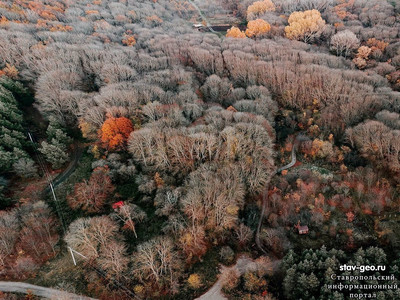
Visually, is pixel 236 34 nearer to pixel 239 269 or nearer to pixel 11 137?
pixel 11 137

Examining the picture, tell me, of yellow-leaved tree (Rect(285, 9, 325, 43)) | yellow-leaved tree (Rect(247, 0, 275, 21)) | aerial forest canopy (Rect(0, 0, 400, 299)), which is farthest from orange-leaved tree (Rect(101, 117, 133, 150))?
yellow-leaved tree (Rect(247, 0, 275, 21))

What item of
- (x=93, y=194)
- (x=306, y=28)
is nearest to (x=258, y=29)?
(x=306, y=28)

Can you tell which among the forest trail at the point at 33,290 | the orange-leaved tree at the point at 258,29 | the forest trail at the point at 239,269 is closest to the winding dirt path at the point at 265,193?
the forest trail at the point at 239,269

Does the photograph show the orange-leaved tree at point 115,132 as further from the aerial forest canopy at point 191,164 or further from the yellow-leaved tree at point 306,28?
the yellow-leaved tree at point 306,28

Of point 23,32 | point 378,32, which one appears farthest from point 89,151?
point 378,32

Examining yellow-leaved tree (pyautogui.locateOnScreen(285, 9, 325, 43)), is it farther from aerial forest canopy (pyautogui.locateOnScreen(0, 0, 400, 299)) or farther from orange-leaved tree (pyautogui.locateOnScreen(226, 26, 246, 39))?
aerial forest canopy (pyautogui.locateOnScreen(0, 0, 400, 299))

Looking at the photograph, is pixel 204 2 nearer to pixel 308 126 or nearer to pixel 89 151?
pixel 308 126

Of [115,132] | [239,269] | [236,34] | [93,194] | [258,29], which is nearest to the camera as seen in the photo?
[239,269]
